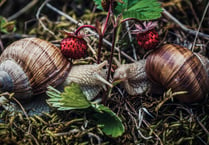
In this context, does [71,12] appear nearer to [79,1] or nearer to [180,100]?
[79,1]

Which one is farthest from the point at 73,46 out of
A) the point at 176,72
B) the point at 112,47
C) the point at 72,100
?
the point at 176,72

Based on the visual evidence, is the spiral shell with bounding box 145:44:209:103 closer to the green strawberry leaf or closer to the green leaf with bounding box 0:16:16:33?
the green strawberry leaf

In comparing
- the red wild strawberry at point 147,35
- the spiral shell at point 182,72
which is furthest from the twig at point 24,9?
the spiral shell at point 182,72

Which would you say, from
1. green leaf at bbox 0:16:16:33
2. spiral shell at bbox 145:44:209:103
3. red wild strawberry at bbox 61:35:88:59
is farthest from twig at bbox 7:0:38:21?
spiral shell at bbox 145:44:209:103

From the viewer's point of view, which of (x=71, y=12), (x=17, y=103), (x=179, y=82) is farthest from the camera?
(x=71, y=12)

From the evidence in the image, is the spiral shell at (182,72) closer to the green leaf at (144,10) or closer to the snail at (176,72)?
the snail at (176,72)

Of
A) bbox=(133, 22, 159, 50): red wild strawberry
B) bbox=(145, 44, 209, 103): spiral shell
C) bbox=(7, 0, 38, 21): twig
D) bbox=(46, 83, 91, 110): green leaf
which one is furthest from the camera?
bbox=(7, 0, 38, 21): twig

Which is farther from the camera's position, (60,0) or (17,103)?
(60,0)

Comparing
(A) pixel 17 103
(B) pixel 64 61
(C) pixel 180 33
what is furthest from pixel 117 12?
(A) pixel 17 103
